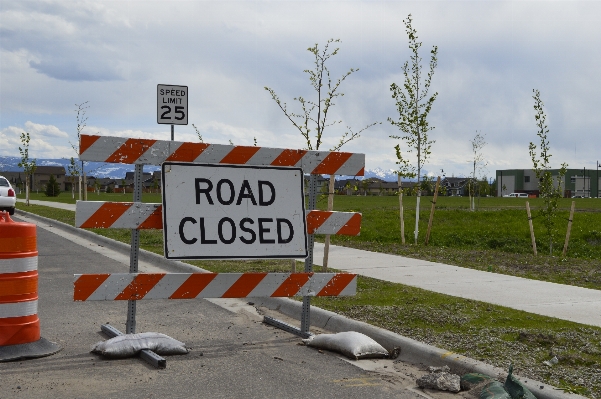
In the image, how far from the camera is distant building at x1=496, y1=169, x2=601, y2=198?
13175 cm

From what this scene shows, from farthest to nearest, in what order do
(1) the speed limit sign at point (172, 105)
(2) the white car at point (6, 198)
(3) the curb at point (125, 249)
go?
(2) the white car at point (6, 198) → (1) the speed limit sign at point (172, 105) → (3) the curb at point (125, 249)

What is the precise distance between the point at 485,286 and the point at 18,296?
6.35 metres

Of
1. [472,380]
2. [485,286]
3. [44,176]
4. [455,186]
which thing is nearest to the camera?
[472,380]

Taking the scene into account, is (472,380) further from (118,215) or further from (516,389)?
(118,215)

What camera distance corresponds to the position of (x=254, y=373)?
5.46 metres

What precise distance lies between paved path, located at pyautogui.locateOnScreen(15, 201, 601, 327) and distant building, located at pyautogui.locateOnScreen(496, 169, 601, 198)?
125 meters

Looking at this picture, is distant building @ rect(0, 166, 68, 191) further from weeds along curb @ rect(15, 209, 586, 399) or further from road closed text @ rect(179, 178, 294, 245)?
road closed text @ rect(179, 178, 294, 245)

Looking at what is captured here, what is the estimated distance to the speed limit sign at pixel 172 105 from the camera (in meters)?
13.5

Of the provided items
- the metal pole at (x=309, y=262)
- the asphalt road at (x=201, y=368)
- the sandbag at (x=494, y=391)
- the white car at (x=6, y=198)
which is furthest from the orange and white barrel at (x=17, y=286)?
the white car at (x=6, y=198)

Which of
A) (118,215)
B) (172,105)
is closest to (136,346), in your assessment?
(118,215)

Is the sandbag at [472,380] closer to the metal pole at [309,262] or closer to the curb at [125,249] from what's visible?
the metal pole at [309,262]

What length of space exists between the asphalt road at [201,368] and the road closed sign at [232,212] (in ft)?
2.95

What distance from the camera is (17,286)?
6020 mm

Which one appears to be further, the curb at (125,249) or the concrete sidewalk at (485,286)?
the curb at (125,249)
